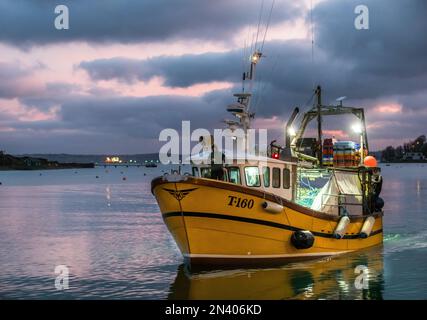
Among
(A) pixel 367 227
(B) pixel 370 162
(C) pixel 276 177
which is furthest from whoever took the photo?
(B) pixel 370 162

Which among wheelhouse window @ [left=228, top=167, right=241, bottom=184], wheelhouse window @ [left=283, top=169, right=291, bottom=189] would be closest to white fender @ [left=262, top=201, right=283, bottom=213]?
wheelhouse window @ [left=228, top=167, right=241, bottom=184]

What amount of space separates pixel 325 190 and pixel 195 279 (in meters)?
8.54

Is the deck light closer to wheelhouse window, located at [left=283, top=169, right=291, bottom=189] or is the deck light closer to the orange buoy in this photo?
the orange buoy

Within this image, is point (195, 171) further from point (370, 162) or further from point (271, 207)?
point (370, 162)

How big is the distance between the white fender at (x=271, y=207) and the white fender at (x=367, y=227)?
21.7ft

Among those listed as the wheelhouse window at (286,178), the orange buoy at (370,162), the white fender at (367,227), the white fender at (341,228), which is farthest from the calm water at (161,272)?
the orange buoy at (370,162)

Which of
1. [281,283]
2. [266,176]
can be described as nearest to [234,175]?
[266,176]

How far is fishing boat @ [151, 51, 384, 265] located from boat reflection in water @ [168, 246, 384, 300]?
47cm

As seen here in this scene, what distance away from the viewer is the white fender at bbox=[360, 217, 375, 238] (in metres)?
24.9

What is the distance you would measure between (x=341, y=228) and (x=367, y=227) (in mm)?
2808

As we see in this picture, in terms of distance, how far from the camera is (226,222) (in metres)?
19.5

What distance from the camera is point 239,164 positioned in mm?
21156

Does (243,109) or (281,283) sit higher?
(243,109)
